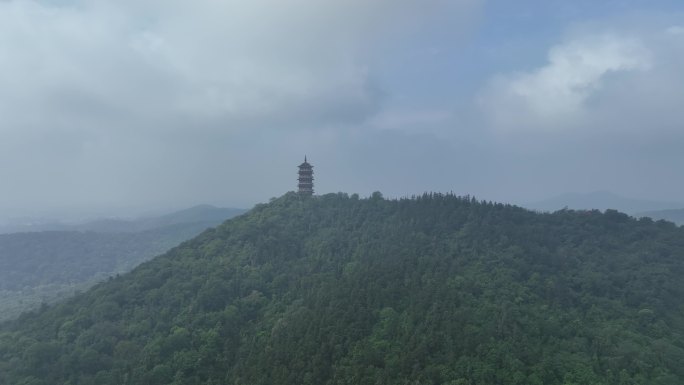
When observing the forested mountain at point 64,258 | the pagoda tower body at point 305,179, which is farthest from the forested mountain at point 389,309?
the forested mountain at point 64,258

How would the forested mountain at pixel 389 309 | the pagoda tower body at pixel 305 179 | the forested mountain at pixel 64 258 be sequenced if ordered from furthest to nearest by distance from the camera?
the forested mountain at pixel 64 258, the pagoda tower body at pixel 305 179, the forested mountain at pixel 389 309

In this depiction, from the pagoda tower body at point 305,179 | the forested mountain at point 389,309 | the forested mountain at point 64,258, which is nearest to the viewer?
the forested mountain at point 389,309

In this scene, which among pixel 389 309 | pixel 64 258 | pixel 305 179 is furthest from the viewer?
pixel 64 258

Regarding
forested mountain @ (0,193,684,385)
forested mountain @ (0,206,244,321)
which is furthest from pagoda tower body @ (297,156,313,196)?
forested mountain @ (0,206,244,321)

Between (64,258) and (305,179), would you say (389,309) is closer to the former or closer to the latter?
(305,179)

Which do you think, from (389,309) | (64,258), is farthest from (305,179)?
(64,258)

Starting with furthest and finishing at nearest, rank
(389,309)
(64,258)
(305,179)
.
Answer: (64,258) < (305,179) < (389,309)

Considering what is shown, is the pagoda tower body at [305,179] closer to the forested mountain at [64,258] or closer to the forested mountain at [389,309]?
the forested mountain at [389,309]

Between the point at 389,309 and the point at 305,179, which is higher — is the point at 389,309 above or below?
below

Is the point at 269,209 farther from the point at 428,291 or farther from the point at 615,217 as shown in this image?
the point at 615,217

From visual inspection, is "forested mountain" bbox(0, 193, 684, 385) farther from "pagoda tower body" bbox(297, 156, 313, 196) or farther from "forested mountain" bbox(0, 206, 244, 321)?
"forested mountain" bbox(0, 206, 244, 321)

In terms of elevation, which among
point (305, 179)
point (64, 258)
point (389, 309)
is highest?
point (305, 179)
